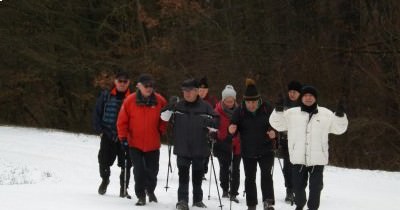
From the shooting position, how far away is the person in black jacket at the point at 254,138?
8.98 meters

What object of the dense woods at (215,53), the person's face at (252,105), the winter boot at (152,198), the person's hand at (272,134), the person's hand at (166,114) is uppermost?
the dense woods at (215,53)

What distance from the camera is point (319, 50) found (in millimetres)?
23703

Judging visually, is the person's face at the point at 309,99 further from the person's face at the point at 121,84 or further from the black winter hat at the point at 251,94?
the person's face at the point at 121,84

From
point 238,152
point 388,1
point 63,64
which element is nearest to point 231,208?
point 238,152

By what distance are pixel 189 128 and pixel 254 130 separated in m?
0.90

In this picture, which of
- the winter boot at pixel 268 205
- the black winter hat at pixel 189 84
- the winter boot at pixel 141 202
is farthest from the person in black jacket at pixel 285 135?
the winter boot at pixel 141 202

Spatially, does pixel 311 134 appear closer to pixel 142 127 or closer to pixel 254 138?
pixel 254 138

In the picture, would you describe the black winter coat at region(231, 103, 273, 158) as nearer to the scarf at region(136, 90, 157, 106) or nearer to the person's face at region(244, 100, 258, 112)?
the person's face at region(244, 100, 258, 112)

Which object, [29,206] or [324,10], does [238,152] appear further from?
[324,10]

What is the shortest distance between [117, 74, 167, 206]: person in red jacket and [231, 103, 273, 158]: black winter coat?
115 centimetres

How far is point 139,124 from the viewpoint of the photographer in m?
9.27

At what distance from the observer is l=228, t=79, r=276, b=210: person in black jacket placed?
354 inches

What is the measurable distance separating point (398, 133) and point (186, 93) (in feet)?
45.3

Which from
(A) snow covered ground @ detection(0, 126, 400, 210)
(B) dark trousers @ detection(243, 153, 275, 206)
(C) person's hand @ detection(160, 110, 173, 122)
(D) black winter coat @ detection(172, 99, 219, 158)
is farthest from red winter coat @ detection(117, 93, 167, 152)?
(B) dark trousers @ detection(243, 153, 275, 206)
